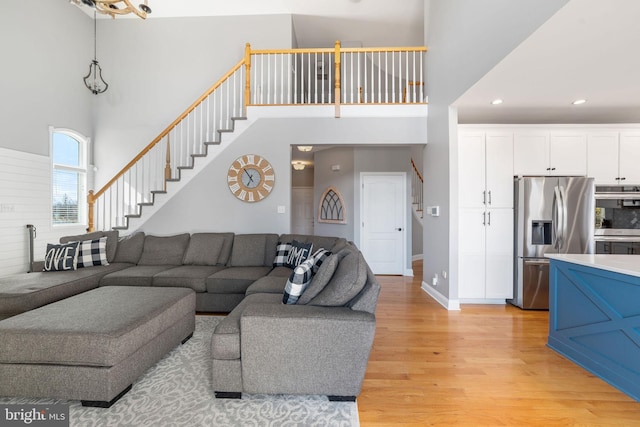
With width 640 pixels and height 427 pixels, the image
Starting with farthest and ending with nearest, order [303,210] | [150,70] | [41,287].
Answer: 1. [303,210]
2. [150,70]
3. [41,287]

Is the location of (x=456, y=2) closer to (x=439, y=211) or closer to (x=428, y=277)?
(x=439, y=211)

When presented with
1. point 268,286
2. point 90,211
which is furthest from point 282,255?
point 90,211

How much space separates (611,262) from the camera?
236cm

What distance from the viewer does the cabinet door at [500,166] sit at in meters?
3.93

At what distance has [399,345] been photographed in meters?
2.80

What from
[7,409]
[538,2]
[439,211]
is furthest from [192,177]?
[538,2]

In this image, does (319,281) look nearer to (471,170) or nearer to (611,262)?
(611,262)

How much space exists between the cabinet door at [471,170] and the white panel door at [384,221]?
1855mm

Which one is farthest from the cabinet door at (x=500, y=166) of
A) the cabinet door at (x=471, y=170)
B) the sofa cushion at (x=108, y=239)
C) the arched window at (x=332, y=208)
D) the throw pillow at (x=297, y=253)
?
the sofa cushion at (x=108, y=239)

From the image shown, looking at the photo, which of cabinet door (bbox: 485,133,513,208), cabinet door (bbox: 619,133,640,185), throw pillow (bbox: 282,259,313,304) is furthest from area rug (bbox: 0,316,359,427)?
cabinet door (bbox: 619,133,640,185)

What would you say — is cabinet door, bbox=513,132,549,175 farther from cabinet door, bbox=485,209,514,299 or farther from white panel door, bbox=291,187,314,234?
white panel door, bbox=291,187,314,234

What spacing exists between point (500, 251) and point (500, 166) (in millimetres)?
1142

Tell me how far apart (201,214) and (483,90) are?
422 cm

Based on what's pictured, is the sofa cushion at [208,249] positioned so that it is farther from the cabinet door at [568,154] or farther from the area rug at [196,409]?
the cabinet door at [568,154]
